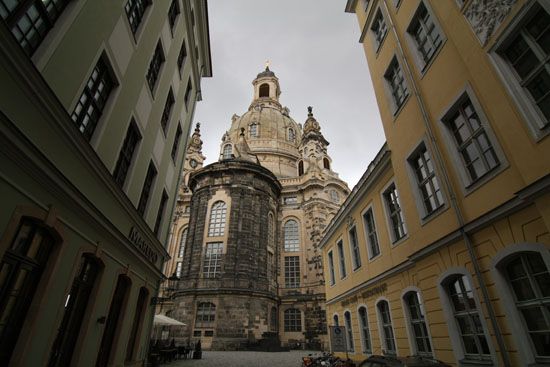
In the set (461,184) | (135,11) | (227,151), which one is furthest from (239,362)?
(227,151)

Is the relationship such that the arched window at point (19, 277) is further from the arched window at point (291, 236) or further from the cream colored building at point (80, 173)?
the arched window at point (291, 236)

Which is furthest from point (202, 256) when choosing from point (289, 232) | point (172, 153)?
point (172, 153)

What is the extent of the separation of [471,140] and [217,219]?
3002 cm

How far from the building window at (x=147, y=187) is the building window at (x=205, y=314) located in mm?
21277

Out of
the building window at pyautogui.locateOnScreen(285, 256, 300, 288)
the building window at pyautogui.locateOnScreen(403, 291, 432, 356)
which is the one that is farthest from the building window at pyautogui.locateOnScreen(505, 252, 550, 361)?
the building window at pyautogui.locateOnScreen(285, 256, 300, 288)

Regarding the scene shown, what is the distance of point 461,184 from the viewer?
7.57 metres

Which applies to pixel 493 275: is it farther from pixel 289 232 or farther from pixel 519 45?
pixel 289 232

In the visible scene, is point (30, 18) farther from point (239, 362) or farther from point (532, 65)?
point (239, 362)

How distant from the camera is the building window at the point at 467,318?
6.74 m

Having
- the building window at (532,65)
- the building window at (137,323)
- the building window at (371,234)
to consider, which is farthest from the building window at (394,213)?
the building window at (137,323)

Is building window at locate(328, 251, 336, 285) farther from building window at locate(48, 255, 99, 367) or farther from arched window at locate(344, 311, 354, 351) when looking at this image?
building window at locate(48, 255, 99, 367)

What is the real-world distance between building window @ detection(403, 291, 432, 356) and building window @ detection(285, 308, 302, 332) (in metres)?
26.3

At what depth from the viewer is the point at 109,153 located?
8.00m

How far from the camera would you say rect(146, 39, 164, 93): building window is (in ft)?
36.1
